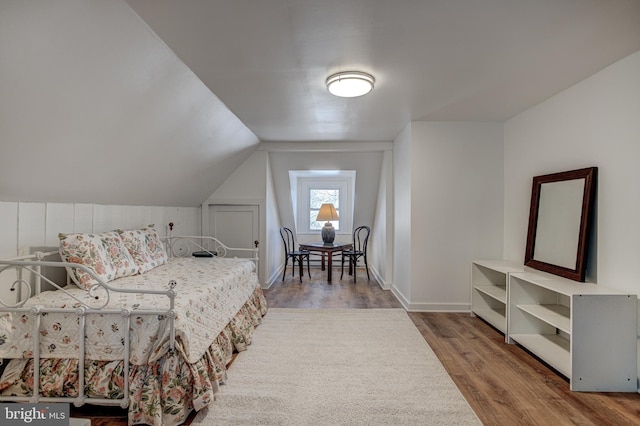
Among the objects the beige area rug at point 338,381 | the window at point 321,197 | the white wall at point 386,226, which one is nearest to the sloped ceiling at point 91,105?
the beige area rug at point 338,381

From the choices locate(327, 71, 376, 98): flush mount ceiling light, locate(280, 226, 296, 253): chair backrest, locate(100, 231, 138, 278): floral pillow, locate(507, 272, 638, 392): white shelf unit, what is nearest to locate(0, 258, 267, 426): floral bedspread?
locate(100, 231, 138, 278): floral pillow

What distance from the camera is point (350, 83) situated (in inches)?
97.4

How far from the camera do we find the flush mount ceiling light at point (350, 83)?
2.41 meters

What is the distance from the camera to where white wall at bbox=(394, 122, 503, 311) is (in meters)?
3.71

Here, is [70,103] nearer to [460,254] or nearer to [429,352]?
[429,352]

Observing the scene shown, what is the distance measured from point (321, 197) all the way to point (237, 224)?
2.35m

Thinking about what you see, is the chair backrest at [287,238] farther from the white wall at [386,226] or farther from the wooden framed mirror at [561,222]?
the wooden framed mirror at [561,222]

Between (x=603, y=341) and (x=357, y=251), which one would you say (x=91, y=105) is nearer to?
(x=603, y=341)

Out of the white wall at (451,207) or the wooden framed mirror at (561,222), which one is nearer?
the wooden framed mirror at (561,222)

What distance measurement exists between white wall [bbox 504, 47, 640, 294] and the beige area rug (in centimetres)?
144

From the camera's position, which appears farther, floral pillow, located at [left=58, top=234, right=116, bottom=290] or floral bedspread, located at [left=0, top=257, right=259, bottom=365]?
floral pillow, located at [left=58, top=234, right=116, bottom=290]

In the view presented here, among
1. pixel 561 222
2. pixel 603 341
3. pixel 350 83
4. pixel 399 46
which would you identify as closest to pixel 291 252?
pixel 350 83

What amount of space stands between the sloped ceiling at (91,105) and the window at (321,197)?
3.39m

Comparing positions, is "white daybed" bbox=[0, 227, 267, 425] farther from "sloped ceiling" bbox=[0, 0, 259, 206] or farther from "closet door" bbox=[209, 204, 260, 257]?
"closet door" bbox=[209, 204, 260, 257]
